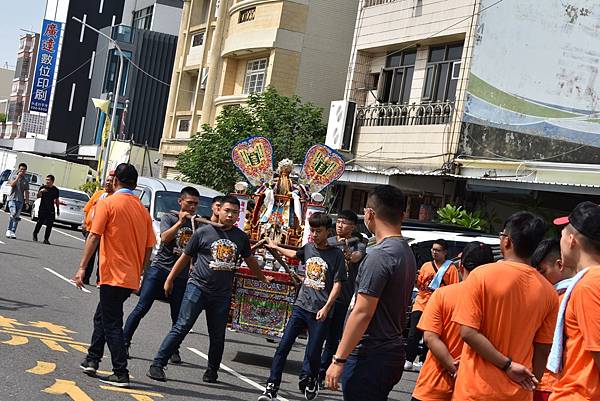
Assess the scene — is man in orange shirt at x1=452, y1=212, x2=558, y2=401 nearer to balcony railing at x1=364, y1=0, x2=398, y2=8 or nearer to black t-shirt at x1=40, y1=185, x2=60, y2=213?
black t-shirt at x1=40, y1=185, x2=60, y2=213

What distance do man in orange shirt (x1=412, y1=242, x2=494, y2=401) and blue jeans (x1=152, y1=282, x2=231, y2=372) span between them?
161 inches

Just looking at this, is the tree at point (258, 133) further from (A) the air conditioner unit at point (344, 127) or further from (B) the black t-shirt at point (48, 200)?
(B) the black t-shirt at point (48, 200)

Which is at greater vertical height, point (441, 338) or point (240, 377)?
point (441, 338)

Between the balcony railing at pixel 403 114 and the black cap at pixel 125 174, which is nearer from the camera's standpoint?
the black cap at pixel 125 174

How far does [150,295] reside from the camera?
10.7m

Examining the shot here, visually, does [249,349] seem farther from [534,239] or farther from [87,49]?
[87,49]

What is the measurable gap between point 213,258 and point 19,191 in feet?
52.8

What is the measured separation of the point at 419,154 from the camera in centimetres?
2472

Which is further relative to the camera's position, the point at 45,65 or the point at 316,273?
the point at 45,65

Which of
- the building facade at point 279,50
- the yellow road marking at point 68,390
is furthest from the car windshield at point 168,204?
the building facade at point 279,50

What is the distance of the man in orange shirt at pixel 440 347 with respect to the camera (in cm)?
579

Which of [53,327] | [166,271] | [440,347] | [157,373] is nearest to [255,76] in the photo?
[53,327]

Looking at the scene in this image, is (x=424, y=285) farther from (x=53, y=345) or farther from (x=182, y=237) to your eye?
(x=53, y=345)

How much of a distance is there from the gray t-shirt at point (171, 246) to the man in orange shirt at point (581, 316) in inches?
256
